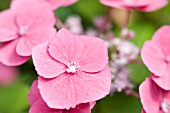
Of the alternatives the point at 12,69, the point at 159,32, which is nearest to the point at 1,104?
the point at 12,69

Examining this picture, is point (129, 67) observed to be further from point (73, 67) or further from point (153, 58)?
point (73, 67)

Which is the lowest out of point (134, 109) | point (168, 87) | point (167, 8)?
point (134, 109)

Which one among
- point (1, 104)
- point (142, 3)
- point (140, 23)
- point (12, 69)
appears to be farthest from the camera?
point (12, 69)

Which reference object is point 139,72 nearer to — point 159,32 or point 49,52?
point 159,32

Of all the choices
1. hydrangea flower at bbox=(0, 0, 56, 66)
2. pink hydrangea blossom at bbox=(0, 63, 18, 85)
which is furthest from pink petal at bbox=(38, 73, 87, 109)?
pink hydrangea blossom at bbox=(0, 63, 18, 85)

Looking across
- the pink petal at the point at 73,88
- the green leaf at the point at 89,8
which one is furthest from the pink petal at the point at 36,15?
the green leaf at the point at 89,8

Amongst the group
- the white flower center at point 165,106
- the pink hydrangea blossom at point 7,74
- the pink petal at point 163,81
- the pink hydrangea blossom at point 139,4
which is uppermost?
the pink hydrangea blossom at point 139,4

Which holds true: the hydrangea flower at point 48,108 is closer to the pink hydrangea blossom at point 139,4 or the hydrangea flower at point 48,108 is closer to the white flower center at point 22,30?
the white flower center at point 22,30
